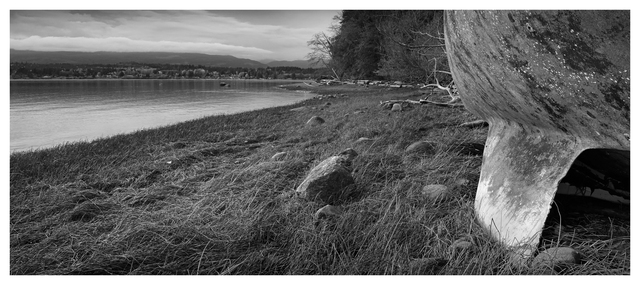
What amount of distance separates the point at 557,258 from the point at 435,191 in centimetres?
126

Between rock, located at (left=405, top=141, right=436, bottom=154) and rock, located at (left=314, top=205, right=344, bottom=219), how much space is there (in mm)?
1877

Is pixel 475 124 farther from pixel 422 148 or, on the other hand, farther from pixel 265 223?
pixel 265 223

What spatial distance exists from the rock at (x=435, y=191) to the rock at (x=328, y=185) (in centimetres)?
68

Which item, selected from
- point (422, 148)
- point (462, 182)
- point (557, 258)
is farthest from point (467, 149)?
point (557, 258)

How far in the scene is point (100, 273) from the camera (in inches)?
109

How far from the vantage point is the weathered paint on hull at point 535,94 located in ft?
6.64

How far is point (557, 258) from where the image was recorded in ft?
7.99

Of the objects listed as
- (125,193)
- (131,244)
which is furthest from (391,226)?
(125,193)

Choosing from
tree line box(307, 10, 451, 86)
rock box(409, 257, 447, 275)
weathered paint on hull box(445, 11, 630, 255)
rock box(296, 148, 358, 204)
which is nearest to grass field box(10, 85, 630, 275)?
rock box(409, 257, 447, 275)

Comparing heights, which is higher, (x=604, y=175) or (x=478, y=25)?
(x=478, y=25)

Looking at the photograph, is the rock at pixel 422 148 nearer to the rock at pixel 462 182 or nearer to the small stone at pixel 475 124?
the rock at pixel 462 182

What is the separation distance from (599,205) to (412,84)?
18.4 metres

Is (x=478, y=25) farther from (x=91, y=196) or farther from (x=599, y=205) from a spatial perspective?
(x=91, y=196)

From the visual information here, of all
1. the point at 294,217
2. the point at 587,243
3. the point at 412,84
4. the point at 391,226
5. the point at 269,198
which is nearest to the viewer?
the point at 587,243
